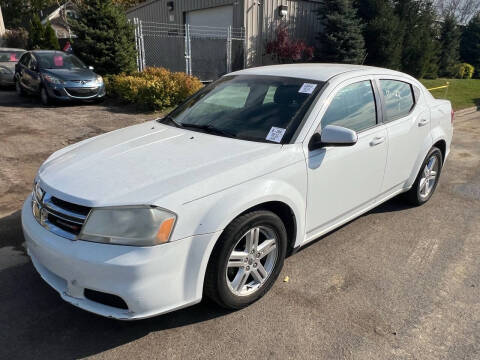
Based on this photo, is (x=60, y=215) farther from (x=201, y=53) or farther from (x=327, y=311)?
(x=201, y=53)

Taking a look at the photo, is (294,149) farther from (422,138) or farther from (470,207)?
(470,207)

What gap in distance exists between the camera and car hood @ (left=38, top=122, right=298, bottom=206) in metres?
2.38

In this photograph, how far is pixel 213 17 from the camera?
17.2 meters

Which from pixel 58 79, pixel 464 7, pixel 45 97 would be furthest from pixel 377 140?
pixel 464 7

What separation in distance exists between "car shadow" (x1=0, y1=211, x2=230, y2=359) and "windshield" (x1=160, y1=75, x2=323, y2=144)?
1391 millimetres

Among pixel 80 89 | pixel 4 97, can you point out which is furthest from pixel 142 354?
pixel 4 97

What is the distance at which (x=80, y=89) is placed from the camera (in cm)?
1075

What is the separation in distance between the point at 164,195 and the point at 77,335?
1127mm

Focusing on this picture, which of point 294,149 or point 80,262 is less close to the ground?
point 294,149

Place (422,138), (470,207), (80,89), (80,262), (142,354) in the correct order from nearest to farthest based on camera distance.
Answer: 1. (80,262)
2. (142,354)
3. (422,138)
4. (470,207)
5. (80,89)

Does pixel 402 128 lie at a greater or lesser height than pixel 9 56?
greater

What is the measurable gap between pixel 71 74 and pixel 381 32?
1136 centimetres

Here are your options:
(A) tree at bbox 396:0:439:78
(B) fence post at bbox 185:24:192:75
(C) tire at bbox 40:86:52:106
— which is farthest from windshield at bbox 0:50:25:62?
(A) tree at bbox 396:0:439:78

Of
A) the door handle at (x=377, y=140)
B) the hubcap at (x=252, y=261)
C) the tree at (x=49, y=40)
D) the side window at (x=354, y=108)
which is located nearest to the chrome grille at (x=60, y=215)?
the hubcap at (x=252, y=261)
